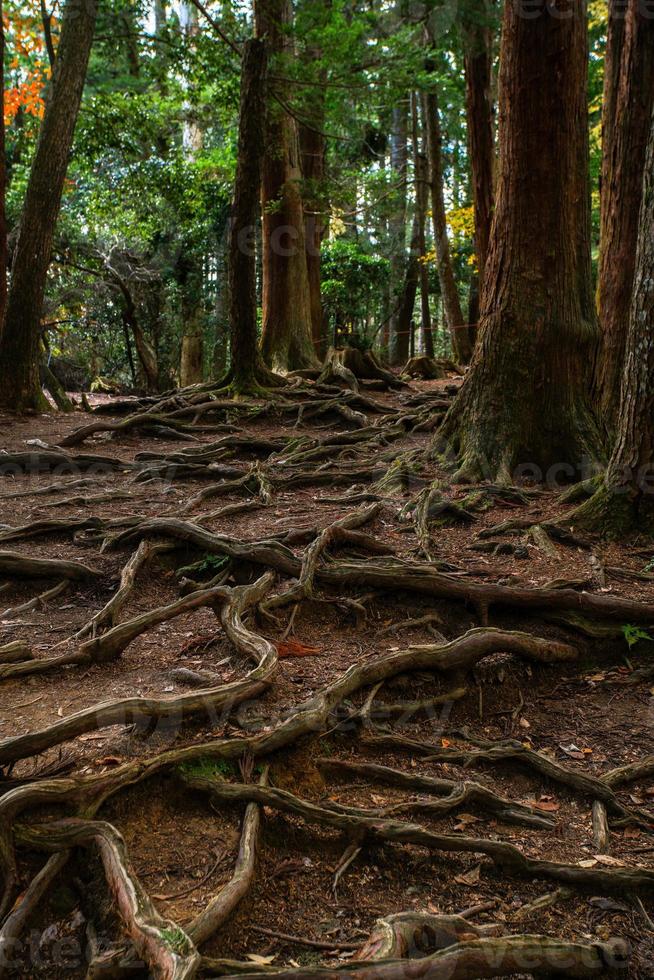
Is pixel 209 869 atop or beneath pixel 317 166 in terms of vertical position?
beneath

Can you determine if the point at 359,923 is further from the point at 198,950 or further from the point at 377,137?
the point at 377,137

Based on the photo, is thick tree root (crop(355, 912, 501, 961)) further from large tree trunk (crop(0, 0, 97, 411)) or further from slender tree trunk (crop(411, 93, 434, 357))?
slender tree trunk (crop(411, 93, 434, 357))

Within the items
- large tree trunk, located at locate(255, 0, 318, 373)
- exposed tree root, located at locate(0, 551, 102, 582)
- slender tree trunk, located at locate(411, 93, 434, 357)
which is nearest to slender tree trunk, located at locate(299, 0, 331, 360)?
large tree trunk, located at locate(255, 0, 318, 373)

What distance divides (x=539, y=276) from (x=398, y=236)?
54.4 ft

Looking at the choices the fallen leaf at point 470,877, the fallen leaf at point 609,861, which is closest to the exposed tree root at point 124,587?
the fallen leaf at point 470,877

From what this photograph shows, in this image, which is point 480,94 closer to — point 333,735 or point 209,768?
point 333,735

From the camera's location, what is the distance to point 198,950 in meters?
2.11

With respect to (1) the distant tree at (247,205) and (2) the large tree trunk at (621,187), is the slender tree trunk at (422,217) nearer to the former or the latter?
(1) the distant tree at (247,205)

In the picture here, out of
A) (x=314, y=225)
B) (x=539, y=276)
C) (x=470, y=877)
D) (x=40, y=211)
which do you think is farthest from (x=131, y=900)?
(x=314, y=225)

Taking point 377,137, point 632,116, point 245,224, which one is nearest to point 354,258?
point 377,137

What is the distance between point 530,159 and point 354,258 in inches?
515

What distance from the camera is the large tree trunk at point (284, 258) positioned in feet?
43.1

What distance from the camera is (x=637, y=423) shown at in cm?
486

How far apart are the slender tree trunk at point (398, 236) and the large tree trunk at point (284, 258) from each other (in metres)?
Answer: 7.34
